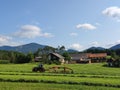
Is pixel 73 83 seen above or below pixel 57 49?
below

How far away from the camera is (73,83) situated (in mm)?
Result: 27719

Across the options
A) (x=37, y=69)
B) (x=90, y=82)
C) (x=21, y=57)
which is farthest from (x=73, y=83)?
(x=21, y=57)

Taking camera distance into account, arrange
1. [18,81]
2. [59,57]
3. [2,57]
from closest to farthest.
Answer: [18,81], [59,57], [2,57]

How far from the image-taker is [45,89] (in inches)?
937

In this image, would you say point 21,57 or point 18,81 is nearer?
point 18,81

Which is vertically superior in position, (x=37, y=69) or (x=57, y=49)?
(x=57, y=49)

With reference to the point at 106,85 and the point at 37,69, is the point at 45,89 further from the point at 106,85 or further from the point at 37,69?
the point at 37,69

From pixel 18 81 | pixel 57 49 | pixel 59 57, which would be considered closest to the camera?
pixel 18 81

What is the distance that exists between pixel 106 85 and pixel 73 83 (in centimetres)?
314

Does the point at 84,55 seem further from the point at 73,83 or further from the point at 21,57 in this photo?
the point at 73,83

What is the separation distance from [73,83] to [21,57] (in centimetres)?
8556

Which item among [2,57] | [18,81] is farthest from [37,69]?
[2,57]

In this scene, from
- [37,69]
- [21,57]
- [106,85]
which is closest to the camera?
[106,85]

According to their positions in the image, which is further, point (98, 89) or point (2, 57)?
point (2, 57)
